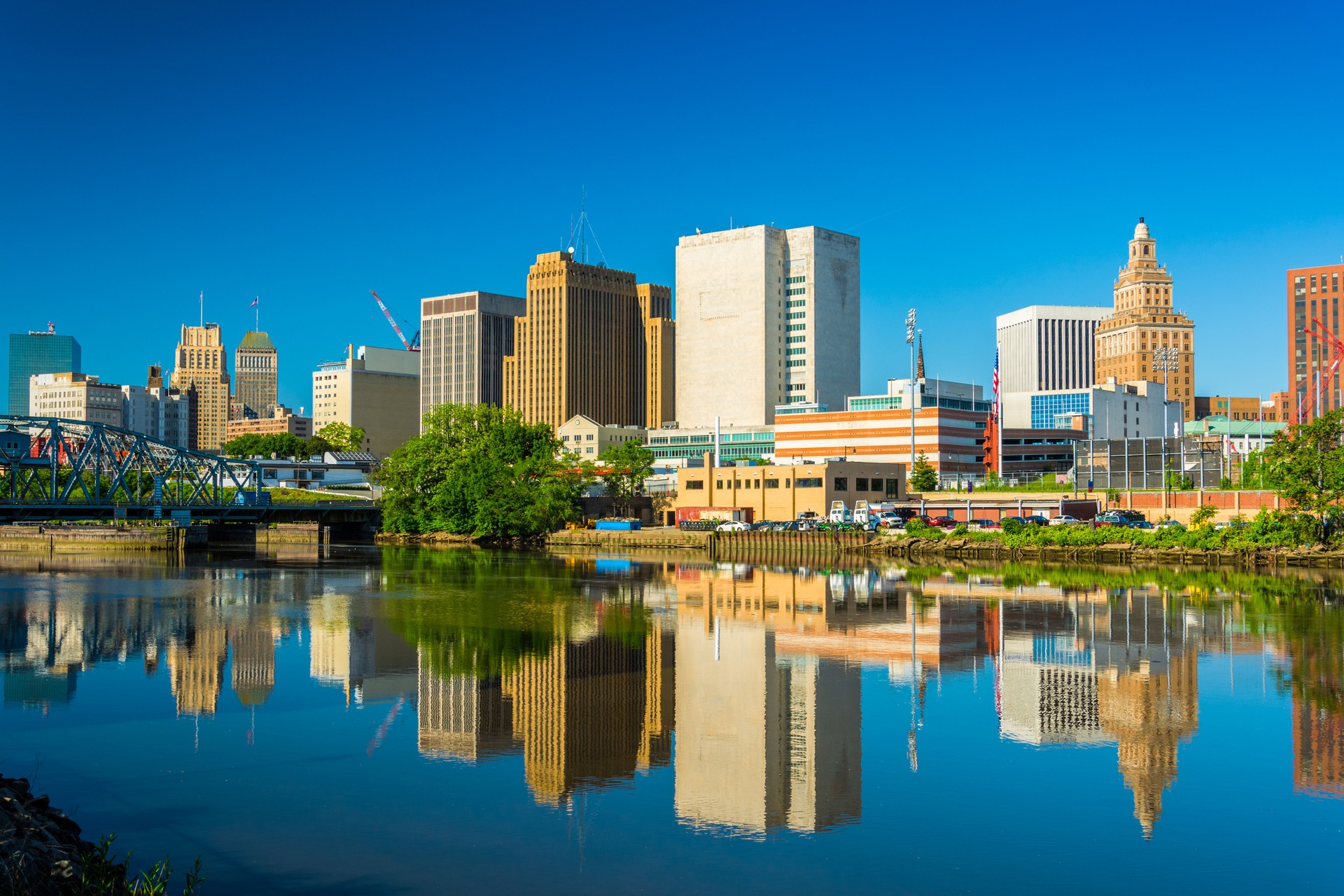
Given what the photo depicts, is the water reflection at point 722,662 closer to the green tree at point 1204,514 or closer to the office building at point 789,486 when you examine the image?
the green tree at point 1204,514

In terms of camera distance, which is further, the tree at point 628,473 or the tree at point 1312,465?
the tree at point 628,473

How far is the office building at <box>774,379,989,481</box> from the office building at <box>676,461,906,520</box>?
34.4ft

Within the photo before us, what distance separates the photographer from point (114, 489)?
448 ft

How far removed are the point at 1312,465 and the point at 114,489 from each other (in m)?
123


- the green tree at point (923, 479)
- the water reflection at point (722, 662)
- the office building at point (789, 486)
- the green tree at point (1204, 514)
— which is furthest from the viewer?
the green tree at point (923, 479)

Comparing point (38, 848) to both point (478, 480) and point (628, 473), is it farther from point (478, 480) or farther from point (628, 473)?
point (628, 473)

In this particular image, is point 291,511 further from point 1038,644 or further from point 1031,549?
point 1038,644

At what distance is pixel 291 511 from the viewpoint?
149 meters

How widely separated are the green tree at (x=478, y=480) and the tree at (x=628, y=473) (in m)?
3.95

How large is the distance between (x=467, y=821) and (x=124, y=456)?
458 feet

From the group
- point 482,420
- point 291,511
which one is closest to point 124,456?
point 291,511

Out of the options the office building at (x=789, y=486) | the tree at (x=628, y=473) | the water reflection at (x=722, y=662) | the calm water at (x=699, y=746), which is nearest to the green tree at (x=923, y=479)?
the office building at (x=789, y=486)

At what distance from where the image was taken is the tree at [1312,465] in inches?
3767

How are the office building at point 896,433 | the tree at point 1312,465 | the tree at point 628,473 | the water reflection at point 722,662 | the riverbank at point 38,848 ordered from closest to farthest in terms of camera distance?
the riverbank at point 38,848 < the water reflection at point 722,662 < the tree at point 1312,465 < the tree at point 628,473 < the office building at point 896,433
